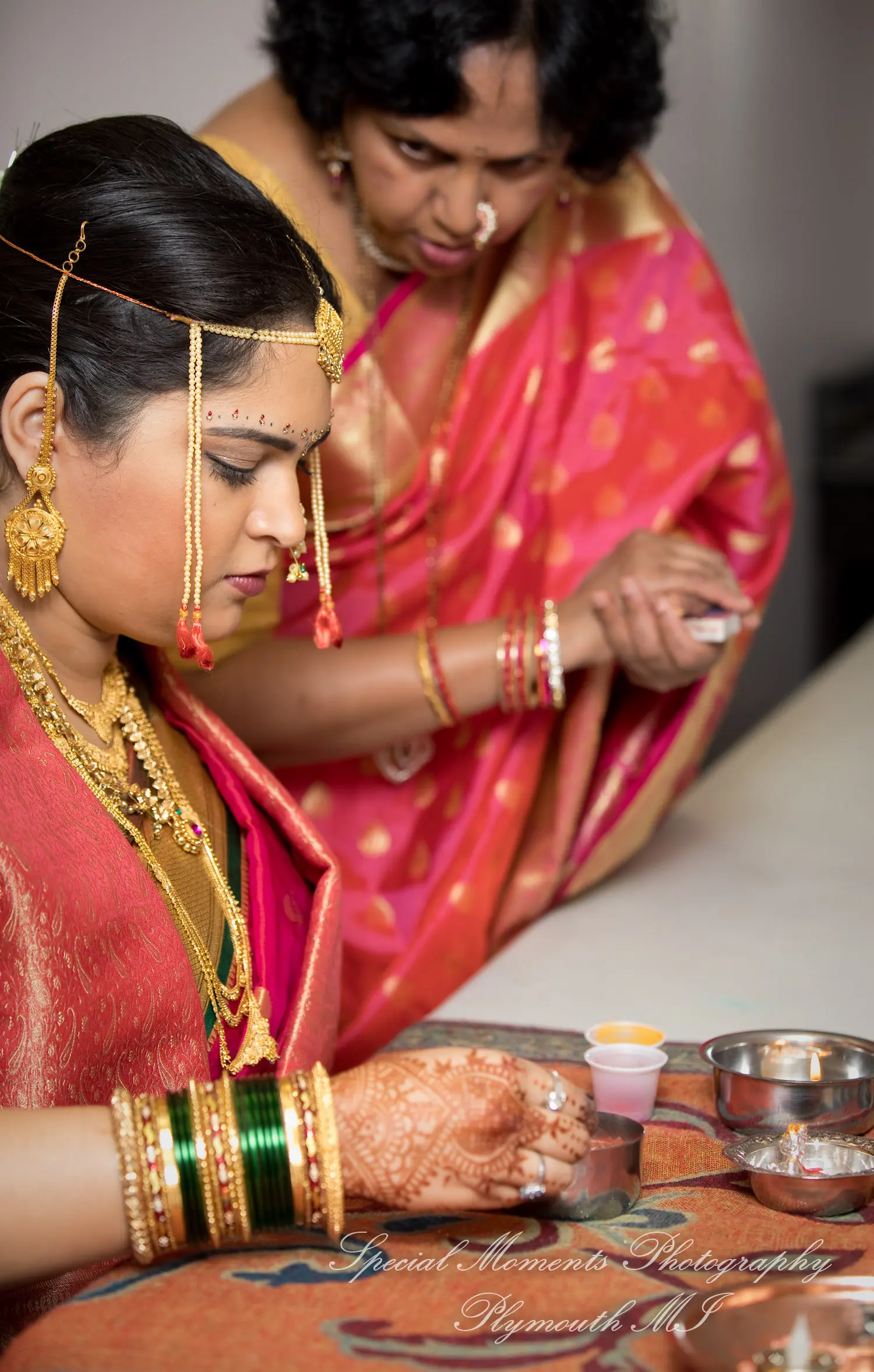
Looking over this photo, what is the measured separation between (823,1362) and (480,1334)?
0.63 ft

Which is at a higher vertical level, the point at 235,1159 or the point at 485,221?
the point at 485,221

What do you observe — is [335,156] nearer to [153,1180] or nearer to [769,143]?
[153,1180]

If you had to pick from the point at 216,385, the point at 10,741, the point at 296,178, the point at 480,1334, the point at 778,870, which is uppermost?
the point at 296,178

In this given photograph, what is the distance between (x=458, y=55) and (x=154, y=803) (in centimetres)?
91

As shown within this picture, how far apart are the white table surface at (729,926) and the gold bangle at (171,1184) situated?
59 centimetres

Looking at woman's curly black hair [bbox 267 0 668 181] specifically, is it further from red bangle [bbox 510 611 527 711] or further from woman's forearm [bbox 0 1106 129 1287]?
woman's forearm [bbox 0 1106 129 1287]

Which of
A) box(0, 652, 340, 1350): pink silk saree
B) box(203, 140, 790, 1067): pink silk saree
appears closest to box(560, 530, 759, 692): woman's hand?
box(203, 140, 790, 1067): pink silk saree

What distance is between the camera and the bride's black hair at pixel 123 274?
1147 mm

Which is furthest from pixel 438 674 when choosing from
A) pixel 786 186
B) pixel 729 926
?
pixel 786 186

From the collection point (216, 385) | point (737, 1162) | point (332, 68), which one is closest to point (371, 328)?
point (332, 68)

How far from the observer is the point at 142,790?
132cm

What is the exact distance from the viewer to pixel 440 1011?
1.47 meters

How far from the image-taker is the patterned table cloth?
805mm

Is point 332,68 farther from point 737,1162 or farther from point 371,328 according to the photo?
point 737,1162
